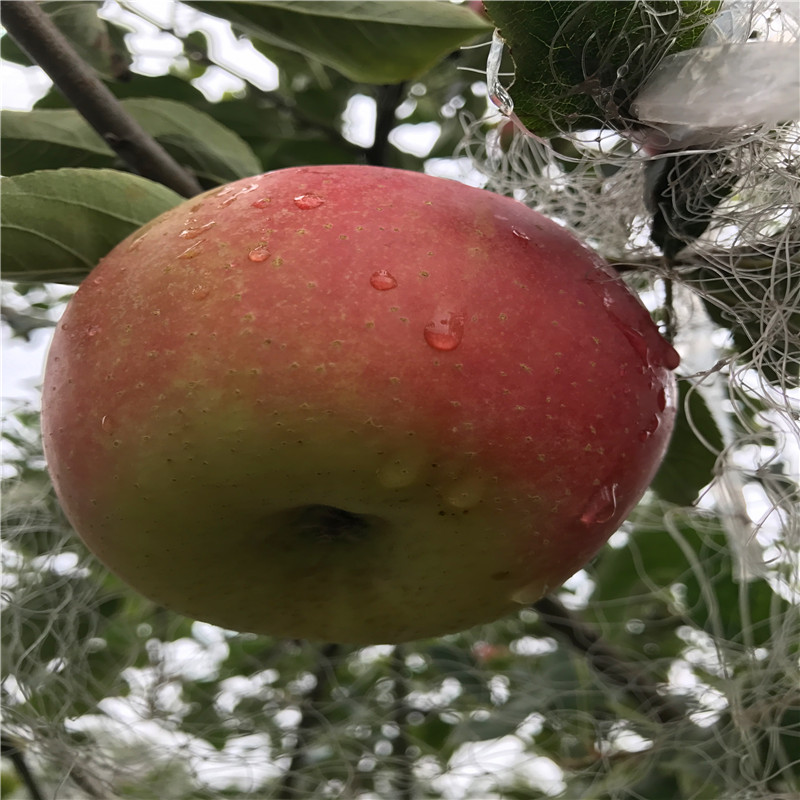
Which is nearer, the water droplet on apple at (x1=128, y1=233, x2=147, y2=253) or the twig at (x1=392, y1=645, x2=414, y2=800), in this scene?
the water droplet on apple at (x1=128, y1=233, x2=147, y2=253)

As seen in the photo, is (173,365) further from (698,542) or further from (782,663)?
(698,542)

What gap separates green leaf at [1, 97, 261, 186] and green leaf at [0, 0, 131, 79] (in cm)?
5

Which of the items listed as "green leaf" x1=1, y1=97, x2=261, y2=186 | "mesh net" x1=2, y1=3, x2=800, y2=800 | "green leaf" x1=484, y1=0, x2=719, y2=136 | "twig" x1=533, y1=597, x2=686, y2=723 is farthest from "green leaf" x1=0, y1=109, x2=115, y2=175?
"twig" x1=533, y1=597, x2=686, y2=723

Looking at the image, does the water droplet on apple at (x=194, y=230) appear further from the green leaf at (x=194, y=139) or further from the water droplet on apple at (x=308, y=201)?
the green leaf at (x=194, y=139)

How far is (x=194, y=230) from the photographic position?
1.70 ft

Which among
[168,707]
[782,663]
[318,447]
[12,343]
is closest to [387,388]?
[318,447]

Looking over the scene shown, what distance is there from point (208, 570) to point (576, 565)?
0.69ft

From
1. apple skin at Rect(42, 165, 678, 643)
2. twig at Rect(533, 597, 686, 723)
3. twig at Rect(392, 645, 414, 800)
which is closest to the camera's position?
apple skin at Rect(42, 165, 678, 643)

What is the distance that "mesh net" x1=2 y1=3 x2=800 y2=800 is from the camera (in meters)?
0.56

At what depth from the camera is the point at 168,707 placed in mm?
1030

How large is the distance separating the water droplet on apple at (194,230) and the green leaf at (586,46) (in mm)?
176

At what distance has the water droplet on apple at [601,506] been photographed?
1.69ft

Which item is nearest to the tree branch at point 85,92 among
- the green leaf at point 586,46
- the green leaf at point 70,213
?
the green leaf at point 70,213

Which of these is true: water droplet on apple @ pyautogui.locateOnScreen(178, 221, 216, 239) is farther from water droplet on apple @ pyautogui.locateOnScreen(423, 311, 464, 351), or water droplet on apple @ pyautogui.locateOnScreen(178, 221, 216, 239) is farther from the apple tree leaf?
the apple tree leaf
